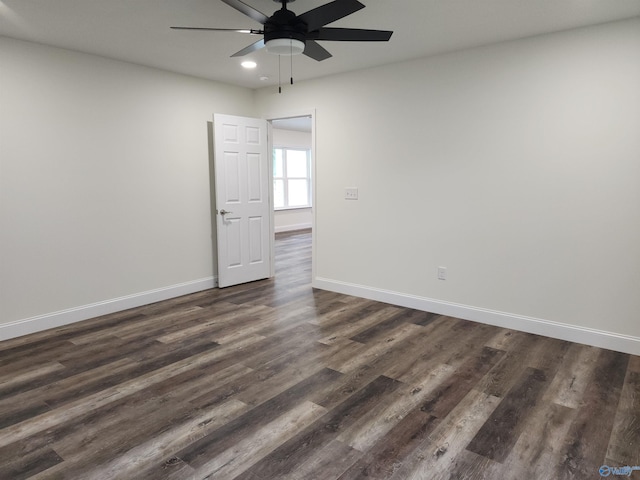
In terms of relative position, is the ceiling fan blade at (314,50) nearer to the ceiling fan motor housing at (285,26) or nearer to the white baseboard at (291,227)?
the ceiling fan motor housing at (285,26)

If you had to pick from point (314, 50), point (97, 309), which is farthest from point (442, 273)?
point (97, 309)

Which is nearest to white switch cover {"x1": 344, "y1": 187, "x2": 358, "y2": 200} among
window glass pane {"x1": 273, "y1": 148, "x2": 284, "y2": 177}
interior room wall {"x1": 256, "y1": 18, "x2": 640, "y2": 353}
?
interior room wall {"x1": 256, "y1": 18, "x2": 640, "y2": 353}

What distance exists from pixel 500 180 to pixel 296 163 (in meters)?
7.33

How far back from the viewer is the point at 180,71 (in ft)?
14.6

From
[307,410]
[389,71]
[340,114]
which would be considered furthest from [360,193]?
[307,410]

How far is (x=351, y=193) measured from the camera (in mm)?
4664

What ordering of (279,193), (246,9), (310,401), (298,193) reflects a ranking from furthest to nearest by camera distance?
1. (298,193)
2. (279,193)
3. (310,401)
4. (246,9)

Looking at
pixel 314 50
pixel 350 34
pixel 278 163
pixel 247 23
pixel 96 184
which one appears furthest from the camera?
pixel 278 163

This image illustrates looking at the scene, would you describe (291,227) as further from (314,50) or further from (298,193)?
(314,50)

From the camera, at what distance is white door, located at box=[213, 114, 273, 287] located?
16.1 feet

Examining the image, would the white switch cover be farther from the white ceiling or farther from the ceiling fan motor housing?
the ceiling fan motor housing

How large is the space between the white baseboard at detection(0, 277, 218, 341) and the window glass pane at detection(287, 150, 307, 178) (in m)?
5.69

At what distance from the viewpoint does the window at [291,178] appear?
10047mm

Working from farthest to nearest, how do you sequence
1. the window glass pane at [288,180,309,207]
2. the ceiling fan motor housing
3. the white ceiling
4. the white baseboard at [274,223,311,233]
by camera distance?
the window glass pane at [288,180,309,207]
the white baseboard at [274,223,311,233]
the white ceiling
the ceiling fan motor housing
